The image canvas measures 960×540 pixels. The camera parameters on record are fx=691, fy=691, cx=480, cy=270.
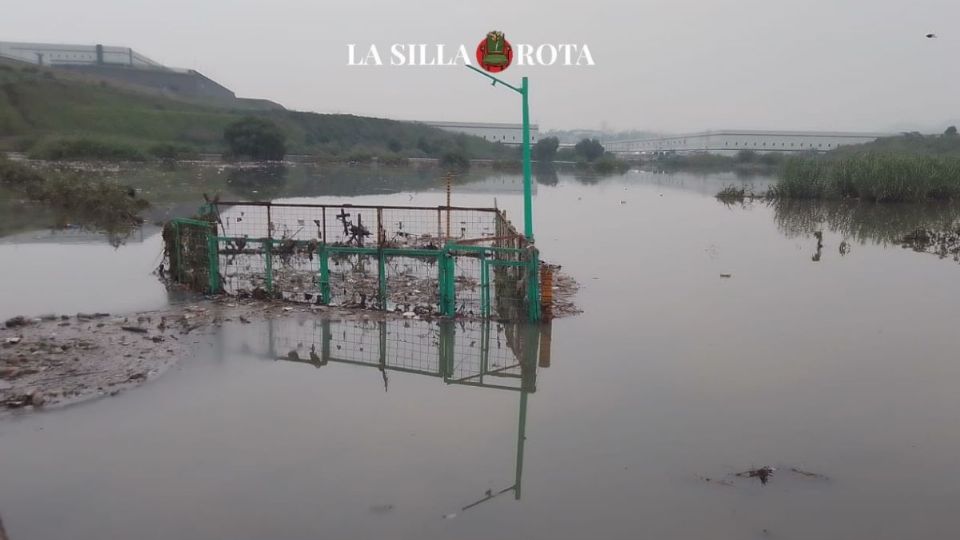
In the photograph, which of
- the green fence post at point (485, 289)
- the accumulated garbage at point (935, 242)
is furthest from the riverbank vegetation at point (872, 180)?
the green fence post at point (485, 289)

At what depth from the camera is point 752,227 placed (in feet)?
75.9

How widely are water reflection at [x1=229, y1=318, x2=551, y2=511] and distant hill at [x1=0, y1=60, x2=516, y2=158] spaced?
45515mm

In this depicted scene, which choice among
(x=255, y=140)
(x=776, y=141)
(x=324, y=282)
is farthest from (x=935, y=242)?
(x=776, y=141)

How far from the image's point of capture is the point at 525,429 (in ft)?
21.1

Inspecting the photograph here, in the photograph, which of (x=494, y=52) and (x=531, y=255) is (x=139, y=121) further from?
(x=531, y=255)

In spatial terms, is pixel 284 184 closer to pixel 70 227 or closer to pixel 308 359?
pixel 70 227

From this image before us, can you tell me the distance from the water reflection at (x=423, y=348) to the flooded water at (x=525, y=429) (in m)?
0.04

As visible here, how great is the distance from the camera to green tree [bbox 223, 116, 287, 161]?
5709cm

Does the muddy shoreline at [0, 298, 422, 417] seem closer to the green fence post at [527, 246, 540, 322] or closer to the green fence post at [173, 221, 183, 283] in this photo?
the green fence post at [173, 221, 183, 283]

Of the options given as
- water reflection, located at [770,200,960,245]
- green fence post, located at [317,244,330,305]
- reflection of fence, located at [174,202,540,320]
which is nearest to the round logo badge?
reflection of fence, located at [174,202,540,320]

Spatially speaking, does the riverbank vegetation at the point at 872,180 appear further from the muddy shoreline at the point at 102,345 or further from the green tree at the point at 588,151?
the green tree at the point at 588,151

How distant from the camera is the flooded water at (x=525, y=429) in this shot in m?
4.89

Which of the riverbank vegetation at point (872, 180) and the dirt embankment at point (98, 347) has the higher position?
the riverbank vegetation at point (872, 180)

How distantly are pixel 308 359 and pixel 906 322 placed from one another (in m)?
8.86
